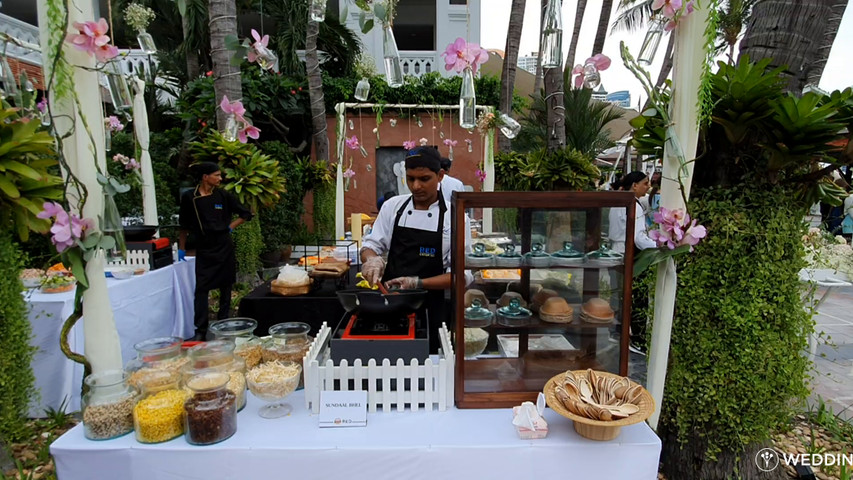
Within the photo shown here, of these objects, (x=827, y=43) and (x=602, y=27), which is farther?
(x=602, y=27)

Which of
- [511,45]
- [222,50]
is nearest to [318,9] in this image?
[222,50]

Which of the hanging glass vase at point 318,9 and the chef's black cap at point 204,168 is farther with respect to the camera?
the chef's black cap at point 204,168

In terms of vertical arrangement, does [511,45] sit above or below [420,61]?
below

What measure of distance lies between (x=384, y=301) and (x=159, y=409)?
83 centimetres

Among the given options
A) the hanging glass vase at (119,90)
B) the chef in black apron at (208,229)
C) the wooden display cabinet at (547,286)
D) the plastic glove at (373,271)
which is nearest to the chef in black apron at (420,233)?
the plastic glove at (373,271)

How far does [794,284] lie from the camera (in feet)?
6.85

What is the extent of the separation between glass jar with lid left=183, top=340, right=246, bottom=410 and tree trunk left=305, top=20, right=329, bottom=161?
296 inches

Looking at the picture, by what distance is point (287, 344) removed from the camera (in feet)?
6.18

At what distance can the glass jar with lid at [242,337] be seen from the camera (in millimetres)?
1869

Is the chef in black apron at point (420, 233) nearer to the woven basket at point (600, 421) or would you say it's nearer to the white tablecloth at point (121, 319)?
the woven basket at point (600, 421)

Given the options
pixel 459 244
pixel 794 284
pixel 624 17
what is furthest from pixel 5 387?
pixel 624 17

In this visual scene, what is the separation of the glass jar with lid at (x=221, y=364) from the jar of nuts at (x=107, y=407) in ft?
0.62

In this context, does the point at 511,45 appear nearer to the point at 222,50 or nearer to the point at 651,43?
the point at 222,50

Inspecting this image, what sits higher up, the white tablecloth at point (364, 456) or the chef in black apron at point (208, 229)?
the chef in black apron at point (208, 229)
